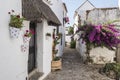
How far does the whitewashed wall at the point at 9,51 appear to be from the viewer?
4547 millimetres

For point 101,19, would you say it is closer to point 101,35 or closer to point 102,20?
point 102,20

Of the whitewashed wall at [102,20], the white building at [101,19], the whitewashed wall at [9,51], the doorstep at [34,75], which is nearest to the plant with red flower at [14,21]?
the whitewashed wall at [9,51]

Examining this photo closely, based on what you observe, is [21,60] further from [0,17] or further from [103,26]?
[103,26]

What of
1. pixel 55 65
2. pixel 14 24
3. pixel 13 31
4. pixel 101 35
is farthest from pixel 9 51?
pixel 101 35

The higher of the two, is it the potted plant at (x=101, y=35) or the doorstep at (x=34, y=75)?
the potted plant at (x=101, y=35)

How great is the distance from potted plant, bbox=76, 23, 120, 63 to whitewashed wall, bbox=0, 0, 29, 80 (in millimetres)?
8221

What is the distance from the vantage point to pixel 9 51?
494 centimetres

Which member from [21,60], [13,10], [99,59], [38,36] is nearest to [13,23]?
[13,10]

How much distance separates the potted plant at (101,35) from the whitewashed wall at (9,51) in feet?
27.0

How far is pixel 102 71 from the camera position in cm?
1164

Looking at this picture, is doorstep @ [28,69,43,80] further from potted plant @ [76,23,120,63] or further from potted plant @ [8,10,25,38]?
potted plant @ [76,23,120,63]

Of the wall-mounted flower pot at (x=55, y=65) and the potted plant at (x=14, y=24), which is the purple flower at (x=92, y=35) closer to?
the wall-mounted flower pot at (x=55, y=65)

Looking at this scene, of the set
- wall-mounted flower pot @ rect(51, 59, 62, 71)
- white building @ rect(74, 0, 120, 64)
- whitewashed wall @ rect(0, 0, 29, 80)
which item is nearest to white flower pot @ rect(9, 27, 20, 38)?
whitewashed wall @ rect(0, 0, 29, 80)

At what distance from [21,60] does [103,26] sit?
8.79m
